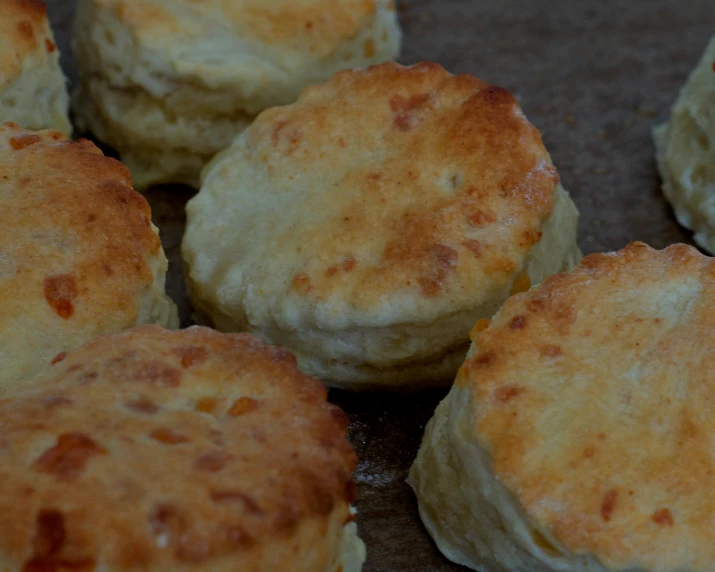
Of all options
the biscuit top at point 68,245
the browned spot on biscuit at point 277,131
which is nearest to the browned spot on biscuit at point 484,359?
the biscuit top at point 68,245

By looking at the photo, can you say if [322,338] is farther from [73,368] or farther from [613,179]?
[613,179]

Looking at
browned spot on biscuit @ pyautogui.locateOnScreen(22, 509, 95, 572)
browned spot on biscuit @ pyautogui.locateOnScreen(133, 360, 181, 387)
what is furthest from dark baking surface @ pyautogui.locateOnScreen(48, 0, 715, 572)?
browned spot on biscuit @ pyautogui.locateOnScreen(22, 509, 95, 572)

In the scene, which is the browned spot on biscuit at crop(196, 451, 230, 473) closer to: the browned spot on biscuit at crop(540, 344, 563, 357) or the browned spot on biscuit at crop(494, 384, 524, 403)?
the browned spot on biscuit at crop(494, 384, 524, 403)

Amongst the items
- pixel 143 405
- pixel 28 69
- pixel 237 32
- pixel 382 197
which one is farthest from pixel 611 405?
pixel 28 69

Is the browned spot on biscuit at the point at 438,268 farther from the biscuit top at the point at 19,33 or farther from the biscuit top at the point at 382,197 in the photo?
the biscuit top at the point at 19,33

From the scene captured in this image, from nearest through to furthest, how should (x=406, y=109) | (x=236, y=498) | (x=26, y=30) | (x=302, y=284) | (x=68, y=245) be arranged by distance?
(x=236, y=498), (x=68, y=245), (x=302, y=284), (x=406, y=109), (x=26, y=30)

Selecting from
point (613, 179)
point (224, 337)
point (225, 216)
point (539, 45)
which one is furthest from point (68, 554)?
point (539, 45)

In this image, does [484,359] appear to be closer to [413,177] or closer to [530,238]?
[530,238]
